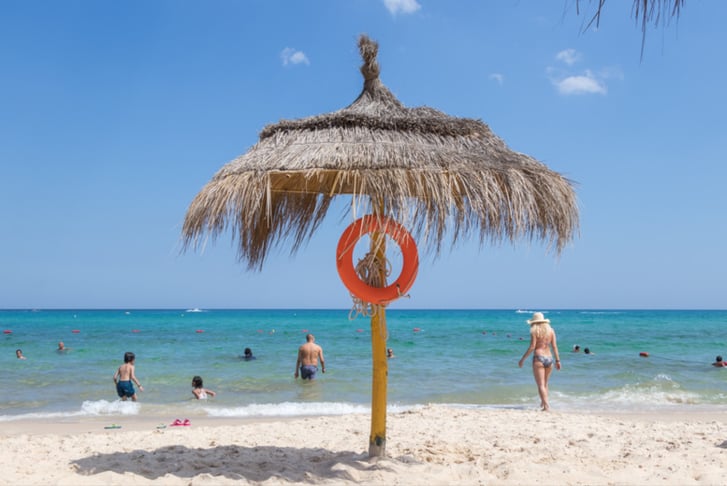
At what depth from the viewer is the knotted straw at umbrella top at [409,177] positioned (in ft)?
11.7

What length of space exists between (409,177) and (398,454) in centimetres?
242

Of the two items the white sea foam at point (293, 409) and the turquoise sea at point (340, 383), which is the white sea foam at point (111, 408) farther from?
the white sea foam at point (293, 409)

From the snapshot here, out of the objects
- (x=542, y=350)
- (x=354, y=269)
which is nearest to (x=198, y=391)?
(x=542, y=350)

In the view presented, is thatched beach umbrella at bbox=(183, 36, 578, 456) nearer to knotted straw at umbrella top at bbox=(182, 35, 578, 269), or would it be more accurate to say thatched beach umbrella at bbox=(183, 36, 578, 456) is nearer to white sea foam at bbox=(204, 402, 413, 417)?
knotted straw at umbrella top at bbox=(182, 35, 578, 269)

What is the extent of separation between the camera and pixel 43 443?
222 inches

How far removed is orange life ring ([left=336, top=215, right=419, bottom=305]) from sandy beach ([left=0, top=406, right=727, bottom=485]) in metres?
1.18

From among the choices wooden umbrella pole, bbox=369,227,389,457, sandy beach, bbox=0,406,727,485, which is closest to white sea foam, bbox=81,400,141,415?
sandy beach, bbox=0,406,727,485

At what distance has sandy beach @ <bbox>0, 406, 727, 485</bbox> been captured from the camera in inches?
165

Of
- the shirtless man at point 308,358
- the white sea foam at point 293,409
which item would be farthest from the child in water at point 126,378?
the shirtless man at point 308,358

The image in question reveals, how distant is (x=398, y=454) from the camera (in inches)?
193

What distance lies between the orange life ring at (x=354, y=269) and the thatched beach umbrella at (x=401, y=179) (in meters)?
0.10

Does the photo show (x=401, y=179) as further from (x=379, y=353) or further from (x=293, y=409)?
(x=293, y=409)

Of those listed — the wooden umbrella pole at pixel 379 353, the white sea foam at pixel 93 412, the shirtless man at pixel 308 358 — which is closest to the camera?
the wooden umbrella pole at pixel 379 353

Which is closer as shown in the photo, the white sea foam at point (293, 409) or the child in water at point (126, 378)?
the white sea foam at point (293, 409)
